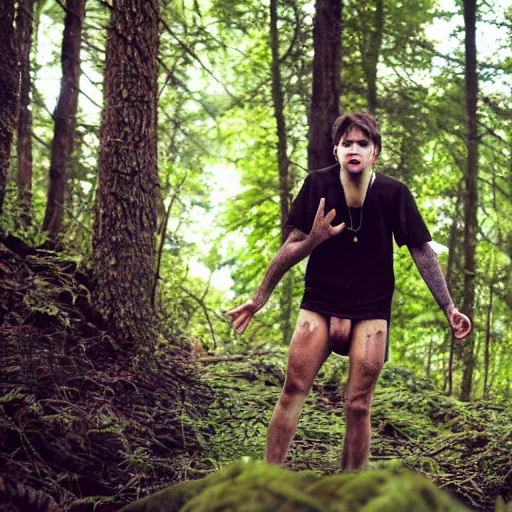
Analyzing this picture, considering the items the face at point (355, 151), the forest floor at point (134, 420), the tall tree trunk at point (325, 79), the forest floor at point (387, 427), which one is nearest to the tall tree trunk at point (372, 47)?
the tall tree trunk at point (325, 79)

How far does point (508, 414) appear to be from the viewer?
716 cm

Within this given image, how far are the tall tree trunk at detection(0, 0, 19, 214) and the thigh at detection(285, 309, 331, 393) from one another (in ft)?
12.3

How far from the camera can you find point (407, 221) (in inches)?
172

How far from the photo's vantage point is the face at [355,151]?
425cm

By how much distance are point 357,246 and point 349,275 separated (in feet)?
0.63

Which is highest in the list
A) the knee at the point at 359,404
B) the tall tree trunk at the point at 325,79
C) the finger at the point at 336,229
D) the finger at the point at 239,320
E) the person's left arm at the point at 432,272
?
the tall tree trunk at the point at 325,79

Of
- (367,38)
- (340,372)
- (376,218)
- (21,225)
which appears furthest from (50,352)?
(367,38)

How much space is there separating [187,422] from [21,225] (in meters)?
2.98

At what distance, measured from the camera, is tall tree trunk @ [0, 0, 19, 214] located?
21.3 feet

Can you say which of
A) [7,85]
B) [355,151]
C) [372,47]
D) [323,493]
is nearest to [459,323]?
[355,151]

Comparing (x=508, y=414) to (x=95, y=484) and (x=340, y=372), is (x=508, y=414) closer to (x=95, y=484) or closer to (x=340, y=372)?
(x=340, y=372)

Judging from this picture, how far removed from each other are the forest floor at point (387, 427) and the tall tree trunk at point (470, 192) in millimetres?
1773

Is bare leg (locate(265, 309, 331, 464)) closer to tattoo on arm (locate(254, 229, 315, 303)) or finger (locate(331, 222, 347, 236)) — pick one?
tattoo on arm (locate(254, 229, 315, 303))

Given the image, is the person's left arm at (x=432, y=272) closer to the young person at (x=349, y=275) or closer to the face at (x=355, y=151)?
the young person at (x=349, y=275)
